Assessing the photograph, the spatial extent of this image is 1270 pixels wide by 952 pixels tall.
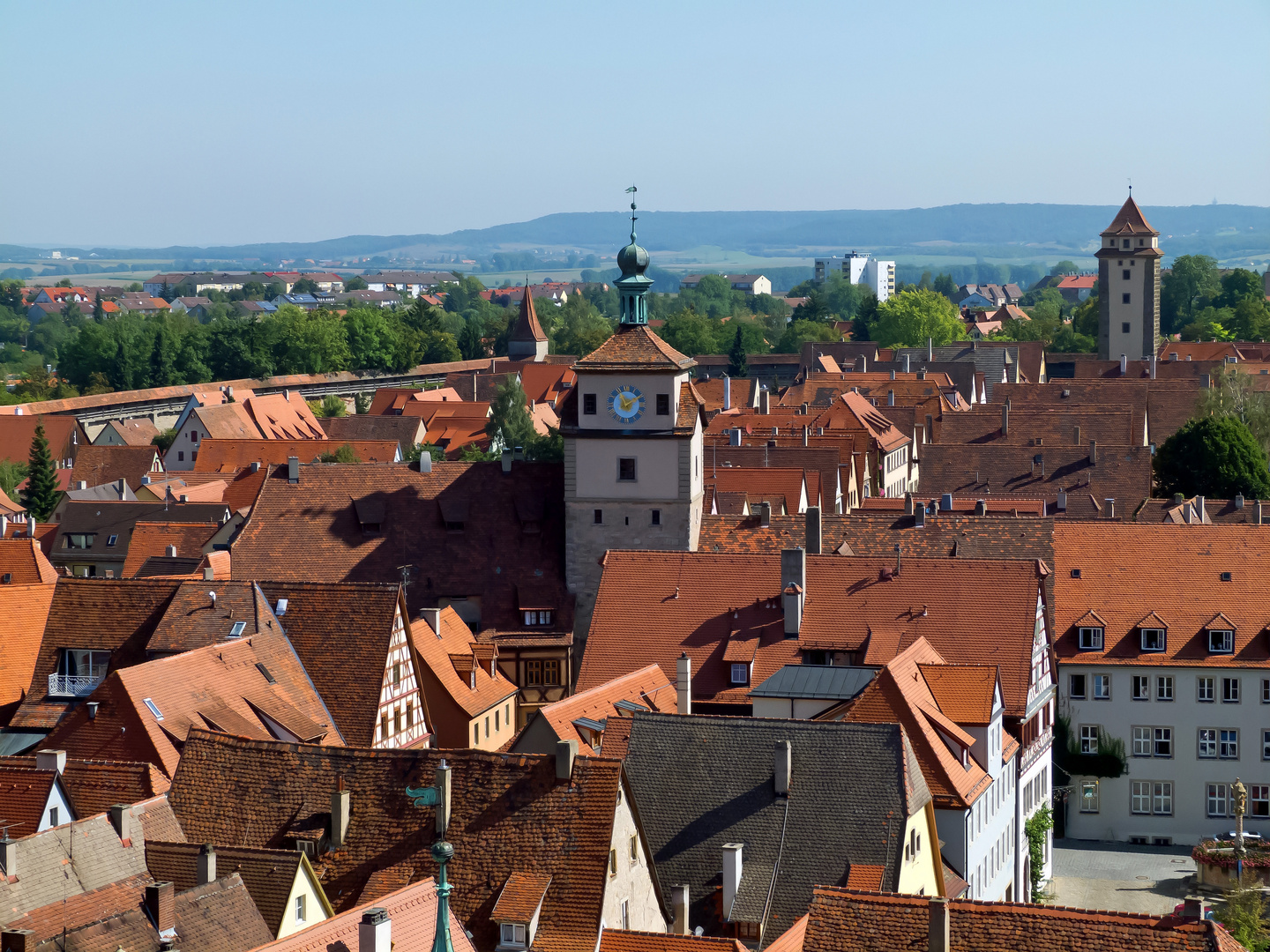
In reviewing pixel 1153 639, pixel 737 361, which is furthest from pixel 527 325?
pixel 1153 639

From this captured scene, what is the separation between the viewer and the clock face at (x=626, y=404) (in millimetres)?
58375

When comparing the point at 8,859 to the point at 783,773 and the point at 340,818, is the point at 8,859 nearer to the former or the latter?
the point at 340,818

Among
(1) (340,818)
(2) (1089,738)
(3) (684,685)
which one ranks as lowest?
(2) (1089,738)

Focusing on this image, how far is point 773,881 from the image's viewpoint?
1318 inches

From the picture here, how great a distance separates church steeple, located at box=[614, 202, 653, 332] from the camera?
6019 cm

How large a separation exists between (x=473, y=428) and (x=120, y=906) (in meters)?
99.8

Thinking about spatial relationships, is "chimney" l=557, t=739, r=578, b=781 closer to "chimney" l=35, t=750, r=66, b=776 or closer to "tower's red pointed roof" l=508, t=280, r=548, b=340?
"chimney" l=35, t=750, r=66, b=776

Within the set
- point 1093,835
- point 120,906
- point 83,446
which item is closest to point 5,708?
point 120,906

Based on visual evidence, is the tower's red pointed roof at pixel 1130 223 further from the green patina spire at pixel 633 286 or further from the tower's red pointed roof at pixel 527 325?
the green patina spire at pixel 633 286

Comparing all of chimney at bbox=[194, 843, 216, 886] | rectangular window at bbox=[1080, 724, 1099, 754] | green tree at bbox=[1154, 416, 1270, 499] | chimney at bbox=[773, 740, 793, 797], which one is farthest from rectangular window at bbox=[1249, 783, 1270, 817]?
green tree at bbox=[1154, 416, 1270, 499]

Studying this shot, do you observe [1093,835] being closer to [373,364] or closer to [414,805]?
[414,805]

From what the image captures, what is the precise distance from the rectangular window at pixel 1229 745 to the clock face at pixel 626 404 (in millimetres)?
18803

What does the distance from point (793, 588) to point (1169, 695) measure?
11347 millimetres

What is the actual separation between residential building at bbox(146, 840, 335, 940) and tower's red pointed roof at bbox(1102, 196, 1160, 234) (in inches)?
5338
